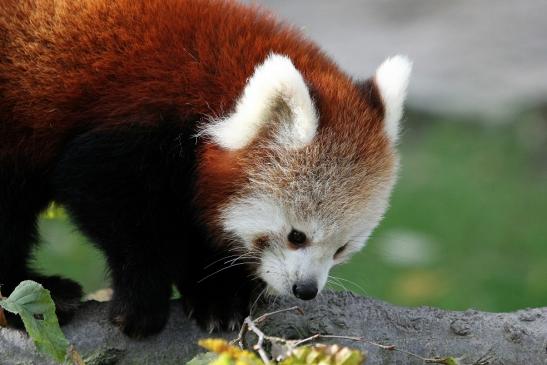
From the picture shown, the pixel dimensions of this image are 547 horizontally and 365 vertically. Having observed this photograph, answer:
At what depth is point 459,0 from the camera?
13.3 meters

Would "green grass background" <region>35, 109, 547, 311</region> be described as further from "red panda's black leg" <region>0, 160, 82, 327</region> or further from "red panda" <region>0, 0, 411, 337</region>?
"red panda" <region>0, 0, 411, 337</region>

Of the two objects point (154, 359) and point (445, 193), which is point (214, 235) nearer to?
point (154, 359)

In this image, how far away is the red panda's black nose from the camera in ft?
11.7

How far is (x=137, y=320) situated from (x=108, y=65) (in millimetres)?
1010

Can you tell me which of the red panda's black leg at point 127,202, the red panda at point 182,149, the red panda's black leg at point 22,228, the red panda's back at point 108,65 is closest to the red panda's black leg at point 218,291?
the red panda at point 182,149

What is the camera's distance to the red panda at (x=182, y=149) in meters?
3.61

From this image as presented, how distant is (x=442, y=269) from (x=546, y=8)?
6317 millimetres

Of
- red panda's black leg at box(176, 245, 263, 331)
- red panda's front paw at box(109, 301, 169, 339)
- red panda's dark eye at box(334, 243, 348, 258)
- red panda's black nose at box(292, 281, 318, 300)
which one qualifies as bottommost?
red panda's front paw at box(109, 301, 169, 339)

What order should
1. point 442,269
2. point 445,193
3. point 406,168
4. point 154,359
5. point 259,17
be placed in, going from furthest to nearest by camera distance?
1. point 406,168
2. point 445,193
3. point 442,269
4. point 259,17
5. point 154,359

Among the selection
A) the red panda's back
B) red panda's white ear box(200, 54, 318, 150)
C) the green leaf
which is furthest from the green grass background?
the green leaf

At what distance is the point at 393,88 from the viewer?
13.0 ft

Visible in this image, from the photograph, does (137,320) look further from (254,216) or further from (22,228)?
(22,228)

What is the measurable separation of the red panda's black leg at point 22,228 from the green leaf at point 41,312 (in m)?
0.60

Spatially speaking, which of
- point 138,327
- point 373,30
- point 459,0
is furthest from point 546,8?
point 138,327
